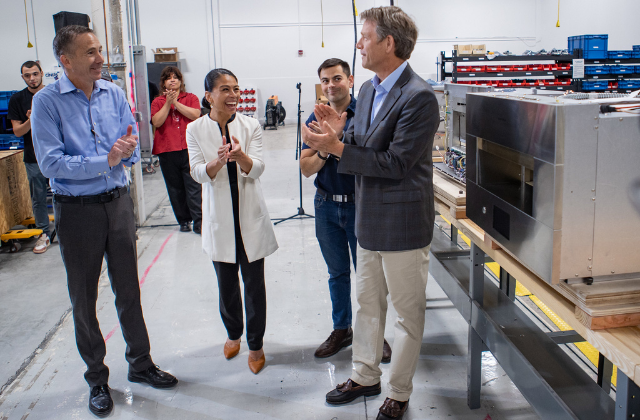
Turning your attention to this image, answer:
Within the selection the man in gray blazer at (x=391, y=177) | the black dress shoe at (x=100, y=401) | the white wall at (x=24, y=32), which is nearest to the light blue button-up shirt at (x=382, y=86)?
the man in gray blazer at (x=391, y=177)

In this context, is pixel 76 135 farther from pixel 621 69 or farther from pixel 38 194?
pixel 621 69

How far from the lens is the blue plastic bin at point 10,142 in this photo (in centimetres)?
599

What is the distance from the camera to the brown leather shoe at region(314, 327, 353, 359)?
258 centimetres

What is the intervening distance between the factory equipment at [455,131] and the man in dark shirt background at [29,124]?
3.40 metres

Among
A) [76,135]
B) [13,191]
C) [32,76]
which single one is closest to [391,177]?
[76,135]

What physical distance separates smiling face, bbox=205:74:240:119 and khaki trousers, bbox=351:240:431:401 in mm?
869

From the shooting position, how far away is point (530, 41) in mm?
11820

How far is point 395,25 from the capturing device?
175 cm

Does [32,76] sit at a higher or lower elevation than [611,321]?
higher

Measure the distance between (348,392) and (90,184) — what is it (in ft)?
4.51

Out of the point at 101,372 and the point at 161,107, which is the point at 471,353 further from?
the point at 161,107

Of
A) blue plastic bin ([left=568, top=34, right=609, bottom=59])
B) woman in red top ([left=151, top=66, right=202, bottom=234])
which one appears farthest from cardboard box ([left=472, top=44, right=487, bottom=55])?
woman in red top ([left=151, top=66, right=202, bottom=234])

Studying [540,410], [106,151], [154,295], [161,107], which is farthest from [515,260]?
[161,107]

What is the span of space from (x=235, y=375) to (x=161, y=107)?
9.64 feet
